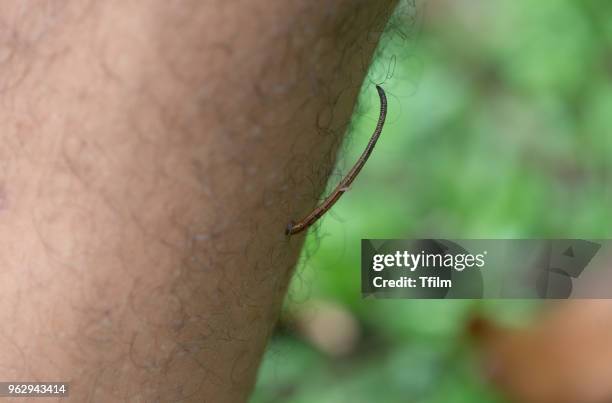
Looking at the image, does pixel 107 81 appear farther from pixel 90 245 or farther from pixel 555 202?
pixel 555 202

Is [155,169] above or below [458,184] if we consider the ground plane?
below

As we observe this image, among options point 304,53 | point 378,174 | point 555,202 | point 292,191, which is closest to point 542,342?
point 555,202

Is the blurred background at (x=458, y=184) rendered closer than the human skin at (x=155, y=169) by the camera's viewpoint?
No

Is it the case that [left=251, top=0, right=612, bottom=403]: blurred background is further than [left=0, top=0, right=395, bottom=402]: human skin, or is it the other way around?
[left=251, top=0, right=612, bottom=403]: blurred background

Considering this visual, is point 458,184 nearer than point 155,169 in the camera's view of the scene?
No
